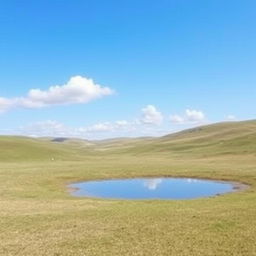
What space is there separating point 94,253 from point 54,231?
5881 millimetres

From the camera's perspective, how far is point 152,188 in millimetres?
58812

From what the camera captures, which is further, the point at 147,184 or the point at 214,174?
the point at 214,174

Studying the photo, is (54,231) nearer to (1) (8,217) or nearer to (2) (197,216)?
(1) (8,217)

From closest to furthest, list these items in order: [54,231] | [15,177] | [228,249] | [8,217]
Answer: [228,249] < [54,231] < [8,217] < [15,177]

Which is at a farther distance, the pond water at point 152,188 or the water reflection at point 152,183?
the water reflection at point 152,183

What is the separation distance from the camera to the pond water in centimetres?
5117

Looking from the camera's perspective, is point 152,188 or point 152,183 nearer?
point 152,188

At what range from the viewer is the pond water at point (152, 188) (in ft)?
168

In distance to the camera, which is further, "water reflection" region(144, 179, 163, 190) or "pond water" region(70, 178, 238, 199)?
"water reflection" region(144, 179, 163, 190)

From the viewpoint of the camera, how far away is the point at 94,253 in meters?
21.5

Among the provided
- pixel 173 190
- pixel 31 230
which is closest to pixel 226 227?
pixel 31 230

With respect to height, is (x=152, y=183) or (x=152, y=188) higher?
(x=152, y=183)

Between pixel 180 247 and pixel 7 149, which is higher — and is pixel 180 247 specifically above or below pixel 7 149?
below

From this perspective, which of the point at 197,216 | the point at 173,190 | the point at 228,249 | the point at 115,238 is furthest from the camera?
the point at 173,190
